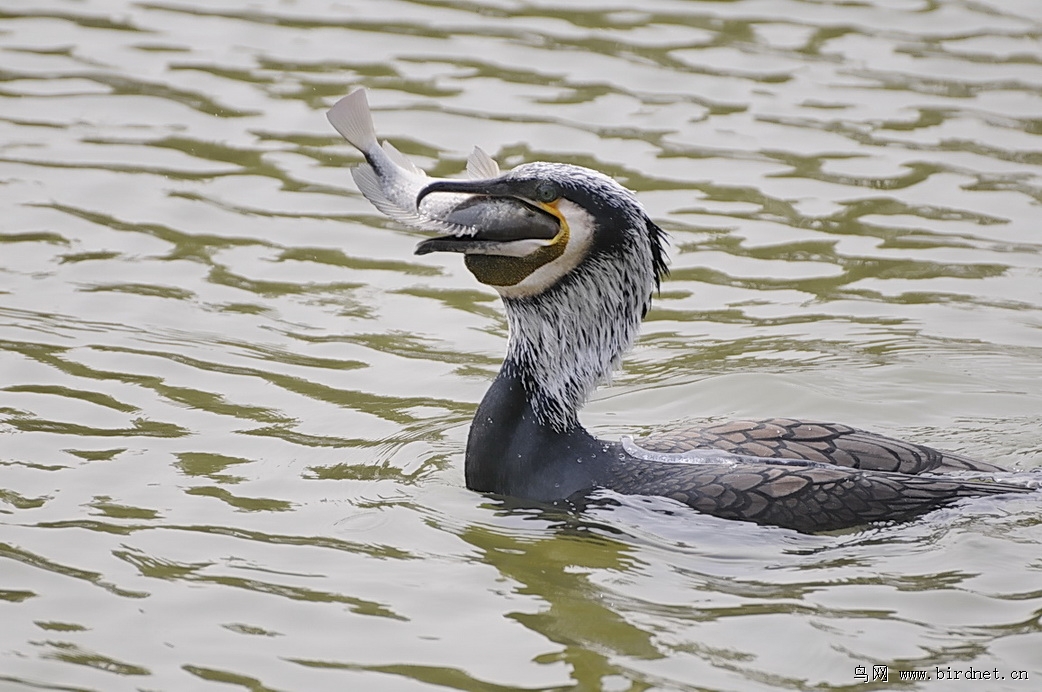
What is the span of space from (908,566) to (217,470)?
9.33 ft

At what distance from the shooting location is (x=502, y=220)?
650 cm

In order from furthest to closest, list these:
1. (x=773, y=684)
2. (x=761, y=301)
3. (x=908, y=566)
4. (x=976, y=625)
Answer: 1. (x=761, y=301)
2. (x=908, y=566)
3. (x=976, y=625)
4. (x=773, y=684)

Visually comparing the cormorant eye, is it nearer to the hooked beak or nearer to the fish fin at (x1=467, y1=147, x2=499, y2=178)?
the hooked beak

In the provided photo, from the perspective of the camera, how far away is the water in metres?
5.66

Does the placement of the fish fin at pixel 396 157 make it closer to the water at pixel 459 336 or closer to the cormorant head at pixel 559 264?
the cormorant head at pixel 559 264

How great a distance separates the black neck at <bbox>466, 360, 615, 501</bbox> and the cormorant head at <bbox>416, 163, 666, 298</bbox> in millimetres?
497

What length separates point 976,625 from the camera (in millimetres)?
5688

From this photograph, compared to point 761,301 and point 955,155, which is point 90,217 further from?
point 955,155

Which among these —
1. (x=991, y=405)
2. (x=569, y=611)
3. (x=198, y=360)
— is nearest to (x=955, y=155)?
(x=991, y=405)

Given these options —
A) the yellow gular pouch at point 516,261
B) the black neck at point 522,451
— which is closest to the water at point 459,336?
the black neck at point 522,451

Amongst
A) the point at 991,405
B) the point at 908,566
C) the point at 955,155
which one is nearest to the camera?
the point at 908,566

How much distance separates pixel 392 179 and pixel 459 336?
2125mm

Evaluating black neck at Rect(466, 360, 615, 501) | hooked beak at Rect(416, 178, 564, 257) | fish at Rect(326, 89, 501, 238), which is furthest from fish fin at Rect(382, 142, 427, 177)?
black neck at Rect(466, 360, 615, 501)

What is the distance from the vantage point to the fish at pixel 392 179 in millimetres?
6512
